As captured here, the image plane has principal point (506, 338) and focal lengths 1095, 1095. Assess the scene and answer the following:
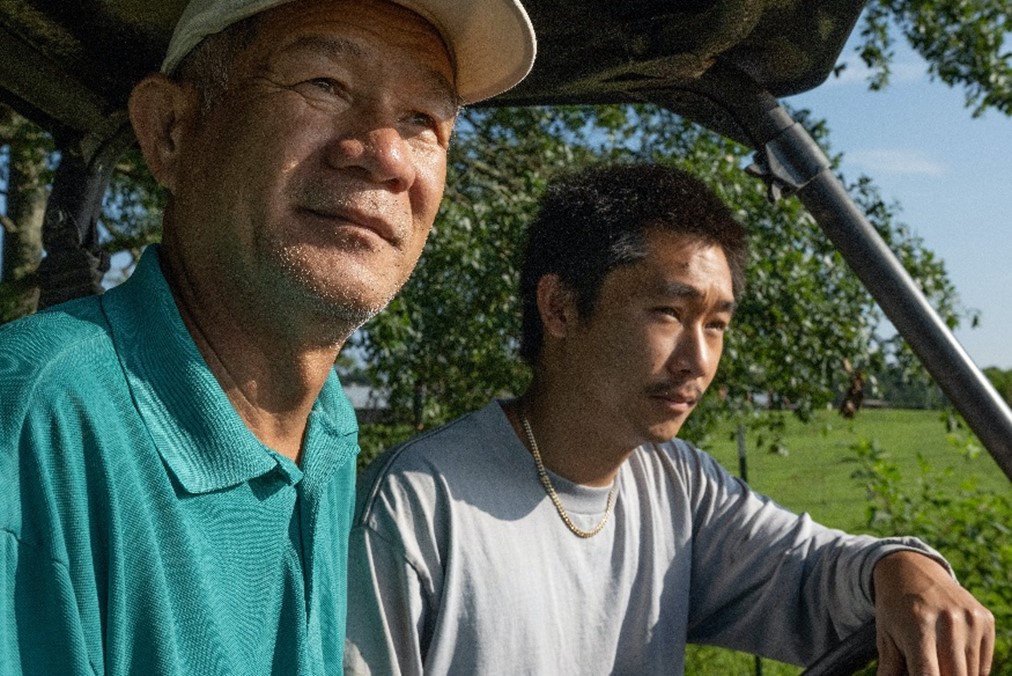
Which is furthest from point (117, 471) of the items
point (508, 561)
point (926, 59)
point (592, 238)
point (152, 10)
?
point (926, 59)

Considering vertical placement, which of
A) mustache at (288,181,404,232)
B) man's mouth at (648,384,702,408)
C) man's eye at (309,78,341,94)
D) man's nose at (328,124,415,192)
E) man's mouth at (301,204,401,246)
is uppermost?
man's eye at (309,78,341,94)

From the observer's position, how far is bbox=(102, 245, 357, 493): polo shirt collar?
4.41 feet

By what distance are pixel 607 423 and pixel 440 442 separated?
407mm

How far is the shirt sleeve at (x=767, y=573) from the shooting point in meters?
2.36

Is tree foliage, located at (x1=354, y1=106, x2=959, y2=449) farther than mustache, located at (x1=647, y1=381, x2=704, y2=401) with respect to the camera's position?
Yes

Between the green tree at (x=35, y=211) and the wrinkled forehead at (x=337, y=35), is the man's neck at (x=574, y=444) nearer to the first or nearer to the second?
the wrinkled forehead at (x=337, y=35)

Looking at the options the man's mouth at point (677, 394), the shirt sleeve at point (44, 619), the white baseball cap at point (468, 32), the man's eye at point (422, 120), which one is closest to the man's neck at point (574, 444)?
the man's mouth at point (677, 394)

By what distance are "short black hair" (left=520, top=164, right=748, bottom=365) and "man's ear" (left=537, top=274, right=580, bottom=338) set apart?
0.02 metres

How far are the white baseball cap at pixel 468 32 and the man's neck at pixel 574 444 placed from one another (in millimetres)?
1024

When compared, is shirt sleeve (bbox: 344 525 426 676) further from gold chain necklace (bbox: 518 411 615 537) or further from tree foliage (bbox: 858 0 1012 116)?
tree foliage (bbox: 858 0 1012 116)

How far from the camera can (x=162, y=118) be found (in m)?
1.66

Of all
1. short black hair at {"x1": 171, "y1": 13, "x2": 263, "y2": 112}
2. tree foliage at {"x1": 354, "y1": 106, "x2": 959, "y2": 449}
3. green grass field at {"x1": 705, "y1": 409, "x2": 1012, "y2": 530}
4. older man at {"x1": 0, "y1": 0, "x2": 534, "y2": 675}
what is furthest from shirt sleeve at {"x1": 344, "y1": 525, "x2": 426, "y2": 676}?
green grass field at {"x1": 705, "y1": 409, "x2": 1012, "y2": 530}

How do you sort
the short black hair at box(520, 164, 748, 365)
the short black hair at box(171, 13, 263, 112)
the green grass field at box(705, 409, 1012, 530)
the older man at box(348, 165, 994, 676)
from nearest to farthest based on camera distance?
the short black hair at box(171, 13, 263, 112), the older man at box(348, 165, 994, 676), the short black hair at box(520, 164, 748, 365), the green grass field at box(705, 409, 1012, 530)

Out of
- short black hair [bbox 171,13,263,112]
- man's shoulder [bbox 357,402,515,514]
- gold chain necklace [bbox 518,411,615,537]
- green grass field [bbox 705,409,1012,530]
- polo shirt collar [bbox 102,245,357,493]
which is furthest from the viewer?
green grass field [bbox 705,409,1012,530]
